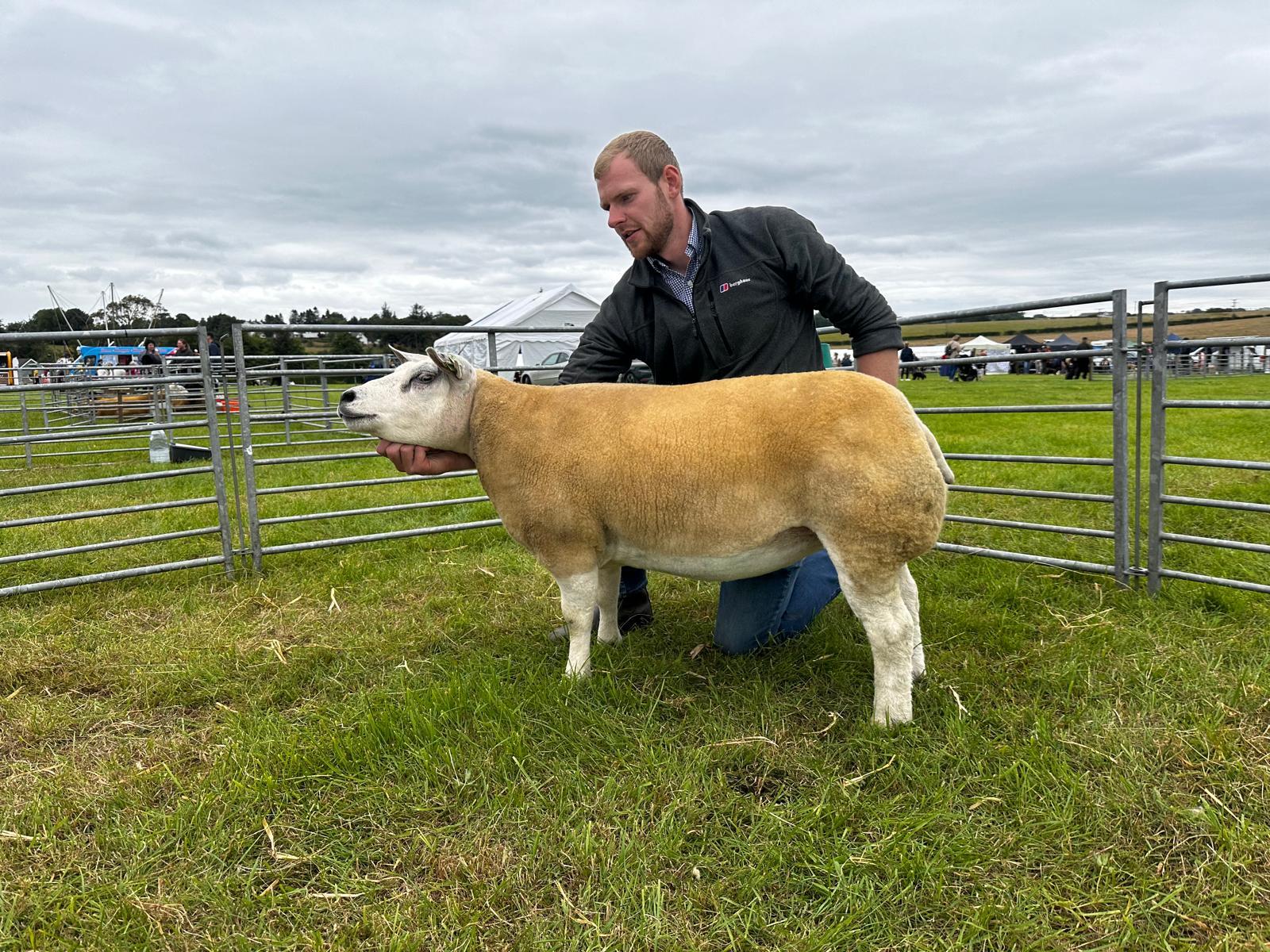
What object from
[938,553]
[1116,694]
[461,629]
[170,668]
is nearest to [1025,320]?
[938,553]

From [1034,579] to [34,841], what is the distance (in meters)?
4.92

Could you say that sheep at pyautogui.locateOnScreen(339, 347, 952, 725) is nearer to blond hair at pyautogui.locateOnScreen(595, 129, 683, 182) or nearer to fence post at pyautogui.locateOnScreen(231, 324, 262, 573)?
blond hair at pyautogui.locateOnScreen(595, 129, 683, 182)

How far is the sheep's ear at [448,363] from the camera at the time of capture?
3.55m

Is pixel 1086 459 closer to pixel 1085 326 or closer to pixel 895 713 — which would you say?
pixel 1085 326

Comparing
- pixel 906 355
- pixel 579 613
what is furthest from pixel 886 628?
pixel 906 355

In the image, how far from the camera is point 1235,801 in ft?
8.20

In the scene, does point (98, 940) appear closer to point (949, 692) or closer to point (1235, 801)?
point (949, 692)

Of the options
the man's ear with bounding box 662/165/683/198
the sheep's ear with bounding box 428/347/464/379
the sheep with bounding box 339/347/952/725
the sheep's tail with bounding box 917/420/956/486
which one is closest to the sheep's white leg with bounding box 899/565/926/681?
the sheep with bounding box 339/347/952/725

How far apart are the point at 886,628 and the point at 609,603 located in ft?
4.75

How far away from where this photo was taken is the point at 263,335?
32.5ft

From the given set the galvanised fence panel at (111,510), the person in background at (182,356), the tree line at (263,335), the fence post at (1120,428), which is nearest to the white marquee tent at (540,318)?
the tree line at (263,335)

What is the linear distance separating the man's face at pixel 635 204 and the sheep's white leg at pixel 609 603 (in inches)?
61.1

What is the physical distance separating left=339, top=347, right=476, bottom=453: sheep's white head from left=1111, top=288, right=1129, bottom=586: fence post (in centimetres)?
355

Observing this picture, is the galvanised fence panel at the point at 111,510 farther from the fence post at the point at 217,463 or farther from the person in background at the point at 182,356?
the person in background at the point at 182,356
